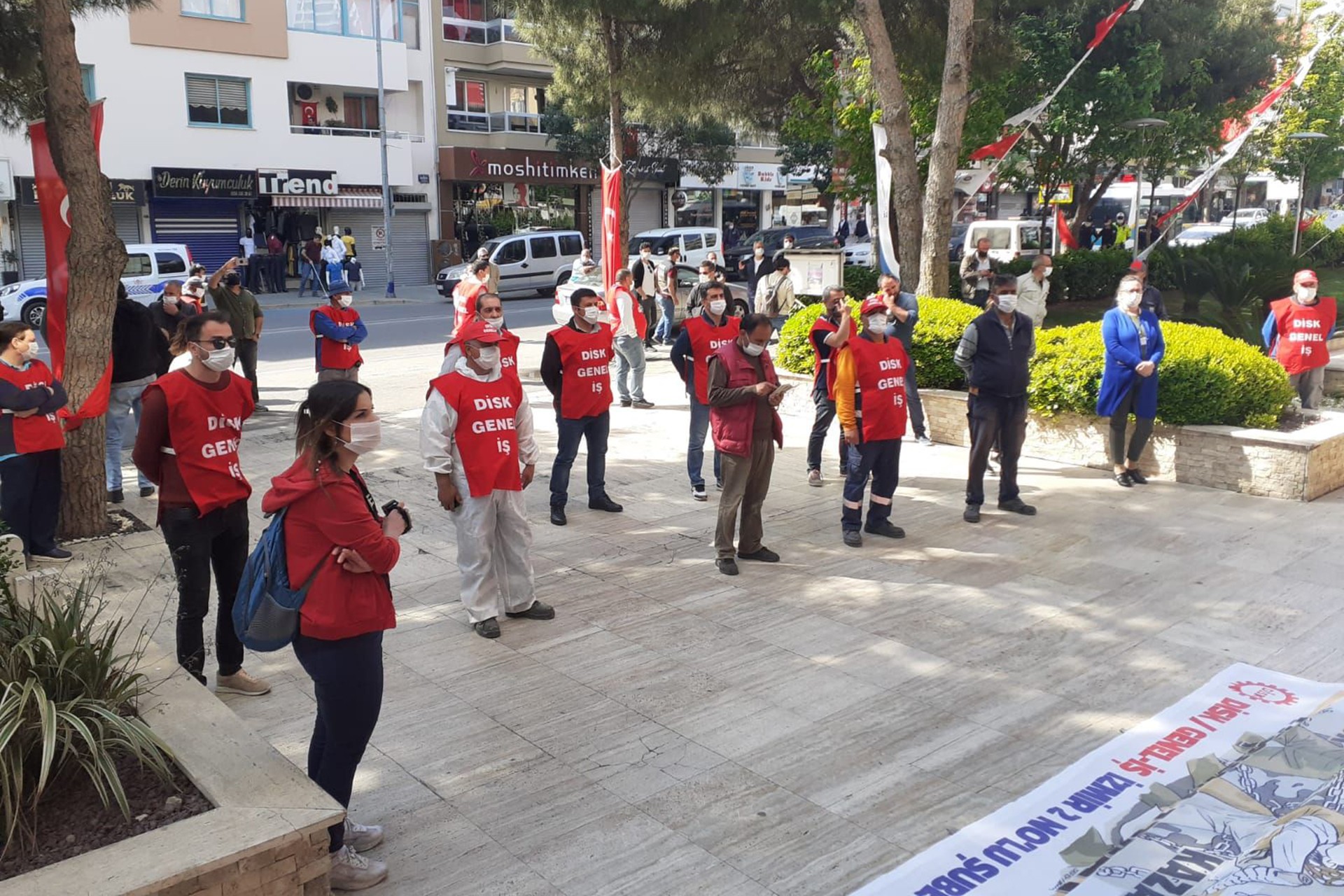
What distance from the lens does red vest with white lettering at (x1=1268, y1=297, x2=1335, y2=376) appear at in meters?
10.8

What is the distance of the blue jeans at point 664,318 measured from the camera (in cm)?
1816

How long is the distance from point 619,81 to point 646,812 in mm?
17559

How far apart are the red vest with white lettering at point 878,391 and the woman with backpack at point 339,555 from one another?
179 inches

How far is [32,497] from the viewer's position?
751 cm

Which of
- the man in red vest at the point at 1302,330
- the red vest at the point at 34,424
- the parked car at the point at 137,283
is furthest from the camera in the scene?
the parked car at the point at 137,283

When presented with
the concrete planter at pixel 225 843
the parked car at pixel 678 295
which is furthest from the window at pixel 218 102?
the concrete planter at pixel 225 843

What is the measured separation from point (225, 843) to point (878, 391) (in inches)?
214

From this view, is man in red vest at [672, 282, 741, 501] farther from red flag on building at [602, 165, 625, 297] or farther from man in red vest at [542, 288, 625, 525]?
red flag on building at [602, 165, 625, 297]

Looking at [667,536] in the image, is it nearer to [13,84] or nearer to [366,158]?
[13,84]

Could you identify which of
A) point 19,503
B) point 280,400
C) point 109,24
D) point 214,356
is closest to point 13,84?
point 280,400

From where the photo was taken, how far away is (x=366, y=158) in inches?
1384

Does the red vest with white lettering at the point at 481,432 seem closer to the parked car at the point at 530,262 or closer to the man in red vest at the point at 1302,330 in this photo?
the man in red vest at the point at 1302,330

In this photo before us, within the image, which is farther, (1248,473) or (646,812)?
(1248,473)

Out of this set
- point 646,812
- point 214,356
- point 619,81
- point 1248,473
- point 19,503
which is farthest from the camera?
point 619,81
